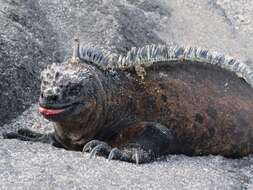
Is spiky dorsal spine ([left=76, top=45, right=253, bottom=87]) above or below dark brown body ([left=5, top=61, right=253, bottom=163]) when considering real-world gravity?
above

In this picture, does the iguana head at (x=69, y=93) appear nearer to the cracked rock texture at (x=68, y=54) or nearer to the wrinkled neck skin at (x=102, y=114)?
the wrinkled neck skin at (x=102, y=114)

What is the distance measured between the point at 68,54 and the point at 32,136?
1643 millimetres

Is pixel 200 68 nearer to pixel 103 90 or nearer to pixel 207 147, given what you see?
pixel 207 147

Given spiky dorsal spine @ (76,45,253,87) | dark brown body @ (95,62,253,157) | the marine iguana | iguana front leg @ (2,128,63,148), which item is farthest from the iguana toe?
spiky dorsal spine @ (76,45,253,87)

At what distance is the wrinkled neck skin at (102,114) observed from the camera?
460 centimetres

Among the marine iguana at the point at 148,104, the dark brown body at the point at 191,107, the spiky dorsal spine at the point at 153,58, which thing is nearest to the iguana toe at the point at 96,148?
the marine iguana at the point at 148,104

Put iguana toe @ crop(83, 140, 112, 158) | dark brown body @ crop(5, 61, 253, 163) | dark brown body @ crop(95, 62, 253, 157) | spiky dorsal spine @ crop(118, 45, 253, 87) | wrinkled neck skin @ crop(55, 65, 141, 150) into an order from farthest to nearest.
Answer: spiky dorsal spine @ crop(118, 45, 253, 87) < dark brown body @ crop(95, 62, 253, 157) < wrinkled neck skin @ crop(55, 65, 141, 150) < dark brown body @ crop(5, 61, 253, 163) < iguana toe @ crop(83, 140, 112, 158)

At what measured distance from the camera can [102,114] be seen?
4.71 m

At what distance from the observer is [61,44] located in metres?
6.48

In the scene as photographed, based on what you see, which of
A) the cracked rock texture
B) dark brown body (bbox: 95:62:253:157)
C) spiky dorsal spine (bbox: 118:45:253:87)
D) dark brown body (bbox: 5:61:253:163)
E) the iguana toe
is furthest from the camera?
spiky dorsal spine (bbox: 118:45:253:87)

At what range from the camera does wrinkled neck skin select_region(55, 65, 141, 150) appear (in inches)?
181

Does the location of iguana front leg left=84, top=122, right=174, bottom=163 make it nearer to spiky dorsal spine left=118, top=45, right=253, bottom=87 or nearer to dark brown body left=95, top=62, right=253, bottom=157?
dark brown body left=95, top=62, right=253, bottom=157

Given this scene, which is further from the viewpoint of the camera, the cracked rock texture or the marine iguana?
the marine iguana

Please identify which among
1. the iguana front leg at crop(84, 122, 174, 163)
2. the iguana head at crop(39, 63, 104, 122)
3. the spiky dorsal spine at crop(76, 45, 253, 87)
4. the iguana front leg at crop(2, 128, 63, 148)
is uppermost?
the spiky dorsal spine at crop(76, 45, 253, 87)
